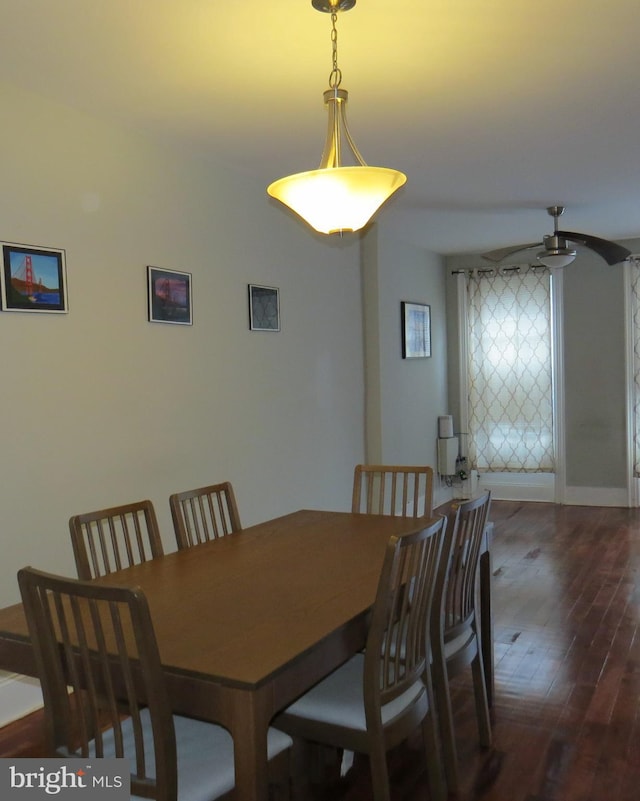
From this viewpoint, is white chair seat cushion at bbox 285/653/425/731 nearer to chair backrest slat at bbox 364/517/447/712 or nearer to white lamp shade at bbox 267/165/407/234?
chair backrest slat at bbox 364/517/447/712

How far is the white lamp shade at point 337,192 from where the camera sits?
207 centimetres

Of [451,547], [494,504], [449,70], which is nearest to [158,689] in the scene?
[451,547]

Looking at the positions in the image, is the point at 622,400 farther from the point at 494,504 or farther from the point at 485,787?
the point at 485,787

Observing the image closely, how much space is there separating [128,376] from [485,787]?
87.7 inches

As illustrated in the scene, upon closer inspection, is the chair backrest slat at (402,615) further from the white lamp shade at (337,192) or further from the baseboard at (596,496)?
the baseboard at (596,496)

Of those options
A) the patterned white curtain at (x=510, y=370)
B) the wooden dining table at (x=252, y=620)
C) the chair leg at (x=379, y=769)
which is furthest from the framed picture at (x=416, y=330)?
the chair leg at (x=379, y=769)

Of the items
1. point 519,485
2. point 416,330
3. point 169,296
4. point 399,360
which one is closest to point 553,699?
point 169,296

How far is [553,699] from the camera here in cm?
295

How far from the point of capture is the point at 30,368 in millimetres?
2904

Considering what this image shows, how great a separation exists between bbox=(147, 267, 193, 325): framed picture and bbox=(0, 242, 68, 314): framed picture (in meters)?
0.52

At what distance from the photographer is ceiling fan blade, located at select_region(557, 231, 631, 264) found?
4723 millimetres

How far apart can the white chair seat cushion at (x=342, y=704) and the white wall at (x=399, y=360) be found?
11.7 feet

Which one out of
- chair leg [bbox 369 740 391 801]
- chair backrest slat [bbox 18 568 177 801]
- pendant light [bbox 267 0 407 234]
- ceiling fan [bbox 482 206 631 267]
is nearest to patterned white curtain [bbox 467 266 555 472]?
ceiling fan [bbox 482 206 631 267]

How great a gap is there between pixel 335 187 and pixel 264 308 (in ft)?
7.53
